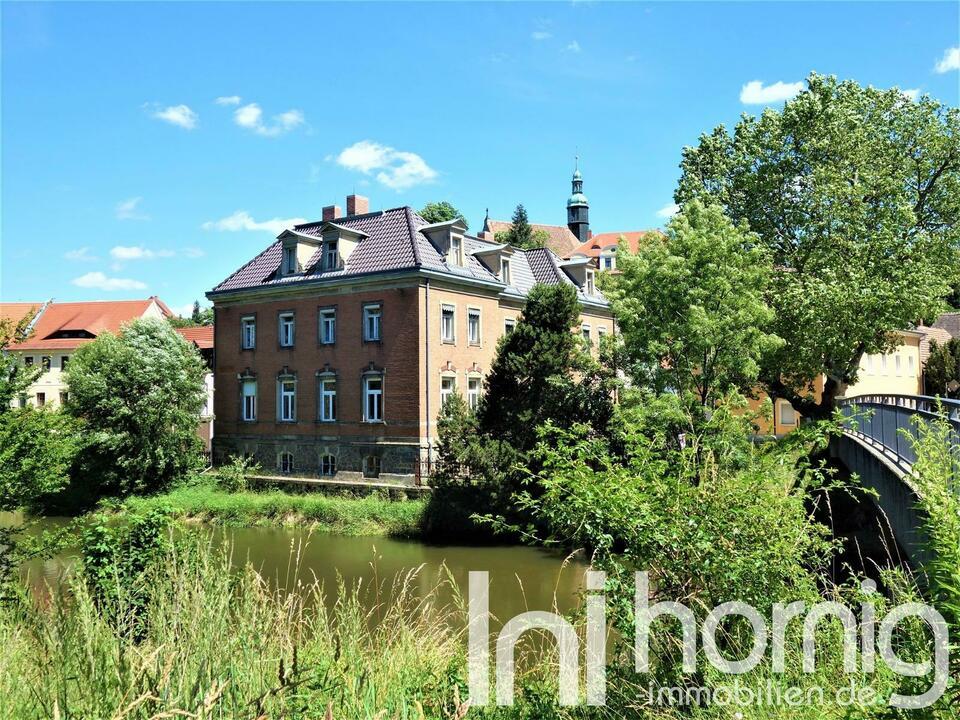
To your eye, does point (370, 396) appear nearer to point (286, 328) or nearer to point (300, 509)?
point (300, 509)

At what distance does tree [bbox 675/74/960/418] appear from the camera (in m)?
21.2

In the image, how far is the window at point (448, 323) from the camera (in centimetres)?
2975

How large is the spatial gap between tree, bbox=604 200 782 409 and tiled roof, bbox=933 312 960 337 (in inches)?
1726

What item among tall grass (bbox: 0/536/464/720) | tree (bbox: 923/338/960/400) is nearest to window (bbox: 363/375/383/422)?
tall grass (bbox: 0/536/464/720)

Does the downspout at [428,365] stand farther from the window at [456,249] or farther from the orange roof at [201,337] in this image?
the orange roof at [201,337]

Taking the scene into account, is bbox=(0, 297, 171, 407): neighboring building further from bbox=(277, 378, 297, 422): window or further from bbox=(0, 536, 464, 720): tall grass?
bbox=(0, 536, 464, 720): tall grass

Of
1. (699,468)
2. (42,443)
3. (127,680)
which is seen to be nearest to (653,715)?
(699,468)

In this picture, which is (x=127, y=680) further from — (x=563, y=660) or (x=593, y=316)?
(x=593, y=316)

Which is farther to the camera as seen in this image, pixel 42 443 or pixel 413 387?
pixel 413 387

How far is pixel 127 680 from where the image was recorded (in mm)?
3486

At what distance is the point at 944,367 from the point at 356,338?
36972 millimetres

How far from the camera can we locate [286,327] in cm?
3300

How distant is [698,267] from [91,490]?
25458mm

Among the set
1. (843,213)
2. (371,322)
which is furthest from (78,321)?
(843,213)
